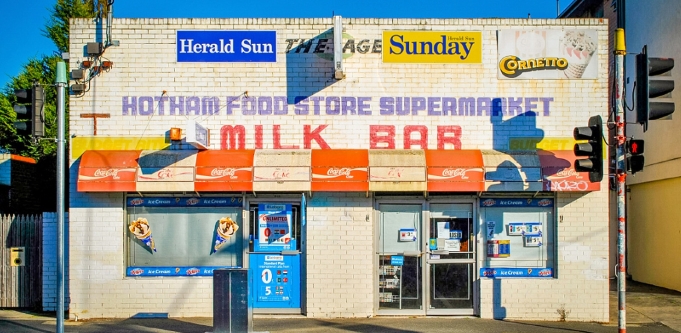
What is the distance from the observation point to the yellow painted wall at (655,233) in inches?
643

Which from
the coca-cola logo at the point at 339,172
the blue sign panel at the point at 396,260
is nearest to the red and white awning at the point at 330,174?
the coca-cola logo at the point at 339,172

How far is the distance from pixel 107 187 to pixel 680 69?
12928 mm

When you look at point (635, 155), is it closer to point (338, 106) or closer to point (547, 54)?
point (547, 54)

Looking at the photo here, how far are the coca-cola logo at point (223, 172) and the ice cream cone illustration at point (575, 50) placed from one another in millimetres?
6329

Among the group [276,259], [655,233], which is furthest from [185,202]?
[655,233]

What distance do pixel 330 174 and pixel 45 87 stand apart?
17.4 m

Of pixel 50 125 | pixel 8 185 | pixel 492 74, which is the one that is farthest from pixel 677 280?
pixel 50 125

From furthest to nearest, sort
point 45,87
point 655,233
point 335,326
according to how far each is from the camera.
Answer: point 45,87 → point 655,233 → point 335,326

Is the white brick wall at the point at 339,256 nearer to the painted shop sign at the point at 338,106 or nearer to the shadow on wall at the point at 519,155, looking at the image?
the painted shop sign at the point at 338,106

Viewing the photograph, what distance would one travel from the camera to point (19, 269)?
13406 mm

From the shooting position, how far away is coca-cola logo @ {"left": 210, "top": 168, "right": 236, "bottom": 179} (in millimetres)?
12008

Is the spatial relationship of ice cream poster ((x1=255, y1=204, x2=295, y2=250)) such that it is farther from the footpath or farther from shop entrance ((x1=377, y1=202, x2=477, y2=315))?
shop entrance ((x1=377, y1=202, x2=477, y2=315))

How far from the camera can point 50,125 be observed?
24.4 metres

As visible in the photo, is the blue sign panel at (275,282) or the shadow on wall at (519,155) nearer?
the shadow on wall at (519,155)
